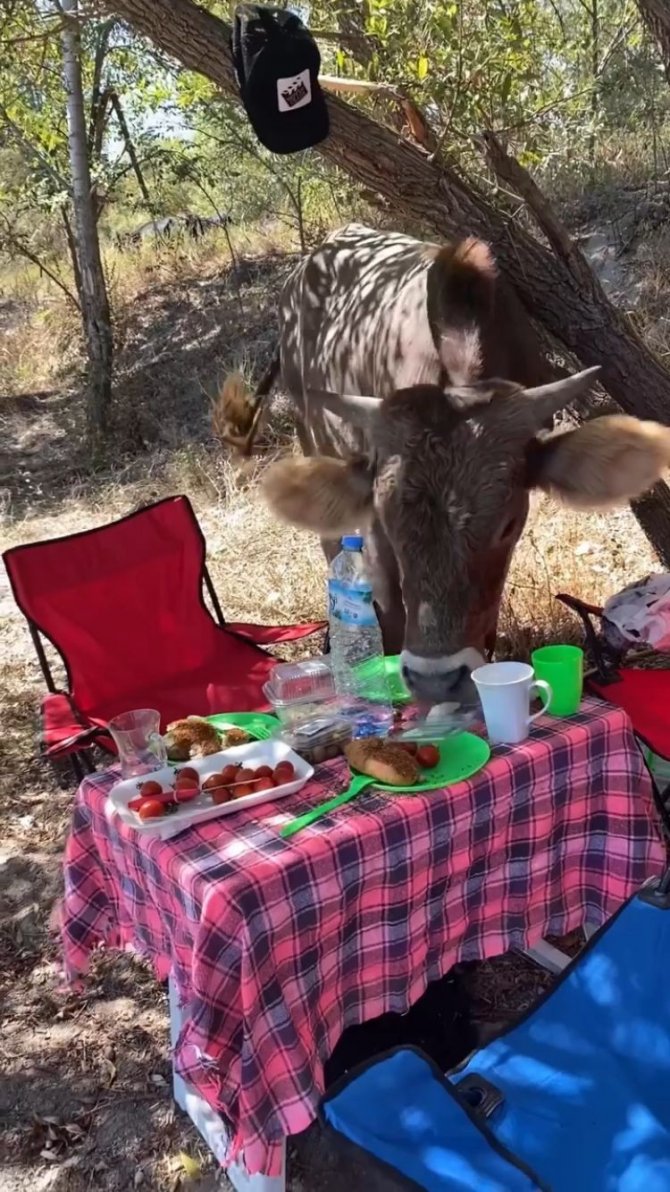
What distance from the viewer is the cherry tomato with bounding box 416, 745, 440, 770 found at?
240 centimetres

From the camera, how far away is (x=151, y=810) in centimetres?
224

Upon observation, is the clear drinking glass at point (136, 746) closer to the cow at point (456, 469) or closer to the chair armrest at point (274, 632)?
the cow at point (456, 469)

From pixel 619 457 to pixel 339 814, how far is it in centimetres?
162

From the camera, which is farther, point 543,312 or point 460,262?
point 543,312

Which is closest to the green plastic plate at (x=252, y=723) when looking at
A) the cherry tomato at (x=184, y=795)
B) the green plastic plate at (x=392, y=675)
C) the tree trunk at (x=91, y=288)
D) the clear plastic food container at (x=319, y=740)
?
the clear plastic food container at (x=319, y=740)

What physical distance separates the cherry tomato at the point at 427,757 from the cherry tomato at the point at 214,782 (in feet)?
1.52

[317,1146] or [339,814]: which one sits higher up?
[339,814]

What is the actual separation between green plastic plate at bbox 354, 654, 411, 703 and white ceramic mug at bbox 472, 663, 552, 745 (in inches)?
15.2

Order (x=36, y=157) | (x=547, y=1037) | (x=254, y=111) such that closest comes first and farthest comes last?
(x=547, y=1037), (x=254, y=111), (x=36, y=157)

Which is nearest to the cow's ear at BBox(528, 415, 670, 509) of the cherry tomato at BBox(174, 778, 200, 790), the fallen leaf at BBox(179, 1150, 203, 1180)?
the cherry tomato at BBox(174, 778, 200, 790)

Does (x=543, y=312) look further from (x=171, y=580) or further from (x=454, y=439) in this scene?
(x=171, y=580)

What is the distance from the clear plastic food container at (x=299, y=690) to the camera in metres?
2.71

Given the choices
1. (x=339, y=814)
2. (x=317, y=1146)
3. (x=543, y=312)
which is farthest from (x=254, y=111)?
(x=317, y=1146)

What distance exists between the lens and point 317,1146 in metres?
2.65
